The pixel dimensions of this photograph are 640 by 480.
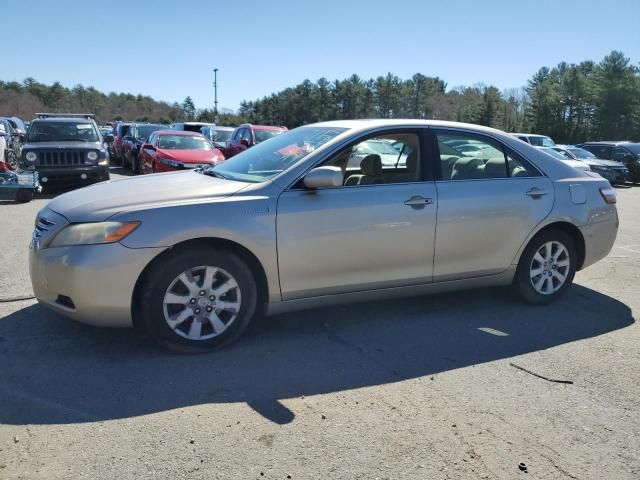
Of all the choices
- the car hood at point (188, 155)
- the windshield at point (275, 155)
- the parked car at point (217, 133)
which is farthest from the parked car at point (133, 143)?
the windshield at point (275, 155)

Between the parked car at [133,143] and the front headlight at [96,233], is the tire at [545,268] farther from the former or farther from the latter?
the parked car at [133,143]

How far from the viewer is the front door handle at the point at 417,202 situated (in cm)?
443

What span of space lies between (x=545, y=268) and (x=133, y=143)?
16.3 m

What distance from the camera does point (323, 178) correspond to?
4.01 metres

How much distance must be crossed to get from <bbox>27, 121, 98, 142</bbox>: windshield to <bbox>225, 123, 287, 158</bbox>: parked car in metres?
4.29

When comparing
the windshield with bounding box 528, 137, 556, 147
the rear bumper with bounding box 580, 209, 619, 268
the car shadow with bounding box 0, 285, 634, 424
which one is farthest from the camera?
the windshield with bounding box 528, 137, 556, 147

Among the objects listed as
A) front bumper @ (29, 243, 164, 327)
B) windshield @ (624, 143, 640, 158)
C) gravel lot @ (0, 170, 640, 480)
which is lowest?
gravel lot @ (0, 170, 640, 480)

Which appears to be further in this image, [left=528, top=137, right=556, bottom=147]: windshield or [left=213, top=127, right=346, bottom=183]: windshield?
[left=528, top=137, right=556, bottom=147]: windshield

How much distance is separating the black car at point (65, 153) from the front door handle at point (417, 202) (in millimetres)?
10223

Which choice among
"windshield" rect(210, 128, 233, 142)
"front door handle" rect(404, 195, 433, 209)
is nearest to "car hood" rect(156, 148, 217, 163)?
"windshield" rect(210, 128, 233, 142)

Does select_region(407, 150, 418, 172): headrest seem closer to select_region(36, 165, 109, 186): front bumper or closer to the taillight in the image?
the taillight

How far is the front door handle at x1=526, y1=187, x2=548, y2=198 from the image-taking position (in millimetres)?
4966

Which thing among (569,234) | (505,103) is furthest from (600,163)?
(505,103)

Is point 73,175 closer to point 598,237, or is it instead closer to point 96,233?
point 96,233
